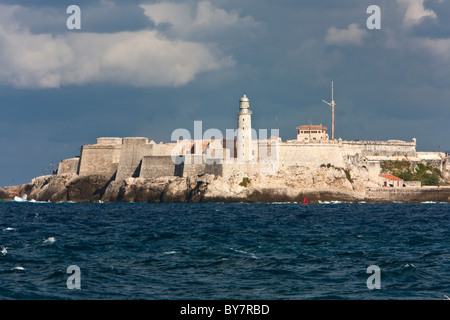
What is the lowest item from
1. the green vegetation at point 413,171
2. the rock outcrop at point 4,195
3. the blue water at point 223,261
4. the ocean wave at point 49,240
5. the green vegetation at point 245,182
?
the blue water at point 223,261

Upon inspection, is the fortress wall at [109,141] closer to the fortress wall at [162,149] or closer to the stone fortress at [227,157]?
the stone fortress at [227,157]

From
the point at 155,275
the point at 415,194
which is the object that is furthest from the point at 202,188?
the point at 155,275

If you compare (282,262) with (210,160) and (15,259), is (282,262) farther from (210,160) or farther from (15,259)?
(210,160)

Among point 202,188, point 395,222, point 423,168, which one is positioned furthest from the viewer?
point 423,168

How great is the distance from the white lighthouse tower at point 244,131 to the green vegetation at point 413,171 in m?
15.7

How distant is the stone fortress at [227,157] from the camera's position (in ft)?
178

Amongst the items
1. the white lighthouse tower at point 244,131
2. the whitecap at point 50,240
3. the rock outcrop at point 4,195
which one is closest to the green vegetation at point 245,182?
the white lighthouse tower at point 244,131

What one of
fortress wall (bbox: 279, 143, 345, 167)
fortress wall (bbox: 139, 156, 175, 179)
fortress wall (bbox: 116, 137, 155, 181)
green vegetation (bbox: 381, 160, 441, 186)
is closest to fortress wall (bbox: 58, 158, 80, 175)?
fortress wall (bbox: 116, 137, 155, 181)

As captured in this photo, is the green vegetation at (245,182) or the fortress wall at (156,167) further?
the fortress wall at (156,167)

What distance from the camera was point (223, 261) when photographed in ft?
57.5

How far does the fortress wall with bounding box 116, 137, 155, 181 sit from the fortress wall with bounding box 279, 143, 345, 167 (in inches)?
471

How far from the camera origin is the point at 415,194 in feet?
187

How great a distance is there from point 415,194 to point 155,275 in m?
45.4

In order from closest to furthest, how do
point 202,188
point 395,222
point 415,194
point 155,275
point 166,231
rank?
point 155,275, point 166,231, point 395,222, point 202,188, point 415,194
